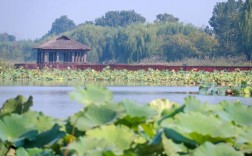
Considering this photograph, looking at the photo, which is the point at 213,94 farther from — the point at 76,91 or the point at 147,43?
the point at 147,43

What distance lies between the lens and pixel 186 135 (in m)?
1.90

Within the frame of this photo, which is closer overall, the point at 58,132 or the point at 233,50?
the point at 58,132

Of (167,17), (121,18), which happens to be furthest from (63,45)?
(121,18)

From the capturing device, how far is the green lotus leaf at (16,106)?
8.38 ft

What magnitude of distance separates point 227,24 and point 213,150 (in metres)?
52.0

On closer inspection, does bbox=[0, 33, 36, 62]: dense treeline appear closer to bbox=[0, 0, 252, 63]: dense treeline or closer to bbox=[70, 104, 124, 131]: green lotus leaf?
bbox=[0, 0, 252, 63]: dense treeline

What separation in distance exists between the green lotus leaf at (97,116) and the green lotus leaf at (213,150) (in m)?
0.37

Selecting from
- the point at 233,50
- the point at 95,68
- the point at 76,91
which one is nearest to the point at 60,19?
the point at 233,50

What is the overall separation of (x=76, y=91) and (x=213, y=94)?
14595mm

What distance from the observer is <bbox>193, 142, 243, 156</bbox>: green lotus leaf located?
1.74m

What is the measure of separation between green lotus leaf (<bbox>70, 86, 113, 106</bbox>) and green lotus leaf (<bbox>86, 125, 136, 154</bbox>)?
282 mm

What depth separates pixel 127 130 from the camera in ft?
6.40

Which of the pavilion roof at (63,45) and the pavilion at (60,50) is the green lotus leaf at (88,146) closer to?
the pavilion at (60,50)

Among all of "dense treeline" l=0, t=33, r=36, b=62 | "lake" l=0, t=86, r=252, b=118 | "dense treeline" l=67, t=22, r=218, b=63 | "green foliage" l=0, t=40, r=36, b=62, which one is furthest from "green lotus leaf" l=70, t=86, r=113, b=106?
"green foliage" l=0, t=40, r=36, b=62
